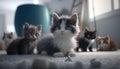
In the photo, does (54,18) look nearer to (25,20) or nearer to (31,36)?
(31,36)

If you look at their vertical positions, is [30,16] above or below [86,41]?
above

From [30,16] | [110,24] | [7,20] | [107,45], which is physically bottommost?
[107,45]

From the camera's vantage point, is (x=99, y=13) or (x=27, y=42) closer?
(x=27, y=42)

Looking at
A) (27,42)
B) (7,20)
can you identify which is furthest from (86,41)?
(7,20)

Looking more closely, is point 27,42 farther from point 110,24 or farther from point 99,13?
point 99,13

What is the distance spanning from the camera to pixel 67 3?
16.6 feet

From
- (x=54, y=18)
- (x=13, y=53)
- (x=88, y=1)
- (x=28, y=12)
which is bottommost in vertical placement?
(x=13, y=53)

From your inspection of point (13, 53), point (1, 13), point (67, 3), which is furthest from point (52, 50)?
point (1, 13)

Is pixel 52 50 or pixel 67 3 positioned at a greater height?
pixel 67 3

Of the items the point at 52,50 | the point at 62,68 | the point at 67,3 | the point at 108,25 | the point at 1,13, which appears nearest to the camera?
the point at 62,68

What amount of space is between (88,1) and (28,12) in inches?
47.6

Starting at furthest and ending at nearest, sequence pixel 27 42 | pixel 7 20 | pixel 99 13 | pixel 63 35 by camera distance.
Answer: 1. pixel 7 20
2. pixel 99 13
3. pixel 27 42
4. pixel 63 35

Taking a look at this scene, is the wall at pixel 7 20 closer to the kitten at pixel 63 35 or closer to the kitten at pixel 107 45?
the kitten at pixel 107 45

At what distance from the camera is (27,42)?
1.96 m
